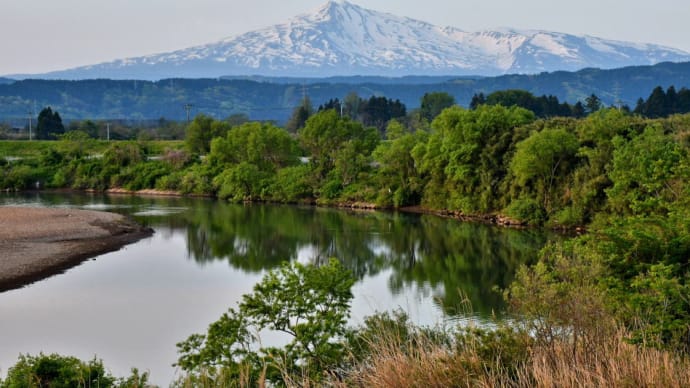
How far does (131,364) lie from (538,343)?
13751 millimetres

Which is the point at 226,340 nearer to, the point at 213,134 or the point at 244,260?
the point at 244,260

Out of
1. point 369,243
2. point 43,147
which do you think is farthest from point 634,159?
point 43,147

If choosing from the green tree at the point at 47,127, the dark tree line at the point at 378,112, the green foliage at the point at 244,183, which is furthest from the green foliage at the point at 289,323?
the dark tree line at the point at 378,112

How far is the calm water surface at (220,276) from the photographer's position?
21562 millimetres

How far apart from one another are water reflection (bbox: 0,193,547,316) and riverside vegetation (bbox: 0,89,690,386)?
3.44 metres

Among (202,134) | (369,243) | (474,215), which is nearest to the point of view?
(369,243)

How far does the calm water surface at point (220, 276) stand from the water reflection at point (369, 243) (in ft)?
0.22

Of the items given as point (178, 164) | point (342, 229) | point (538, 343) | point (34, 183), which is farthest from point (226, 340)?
point (34, 183)

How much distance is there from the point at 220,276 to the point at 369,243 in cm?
1053

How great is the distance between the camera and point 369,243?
40000 millimetres

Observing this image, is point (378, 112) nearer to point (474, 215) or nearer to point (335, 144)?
point (335, 144)

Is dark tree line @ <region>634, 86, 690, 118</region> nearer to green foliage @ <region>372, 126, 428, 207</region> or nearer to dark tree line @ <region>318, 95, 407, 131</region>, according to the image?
dark tree line @ <region>318, 95, 407, 131</region>

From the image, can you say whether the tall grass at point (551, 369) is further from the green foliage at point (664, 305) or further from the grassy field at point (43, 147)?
the grassy field at point (43, 147)

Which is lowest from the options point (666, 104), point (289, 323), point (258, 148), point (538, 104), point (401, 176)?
point (401, 176)
